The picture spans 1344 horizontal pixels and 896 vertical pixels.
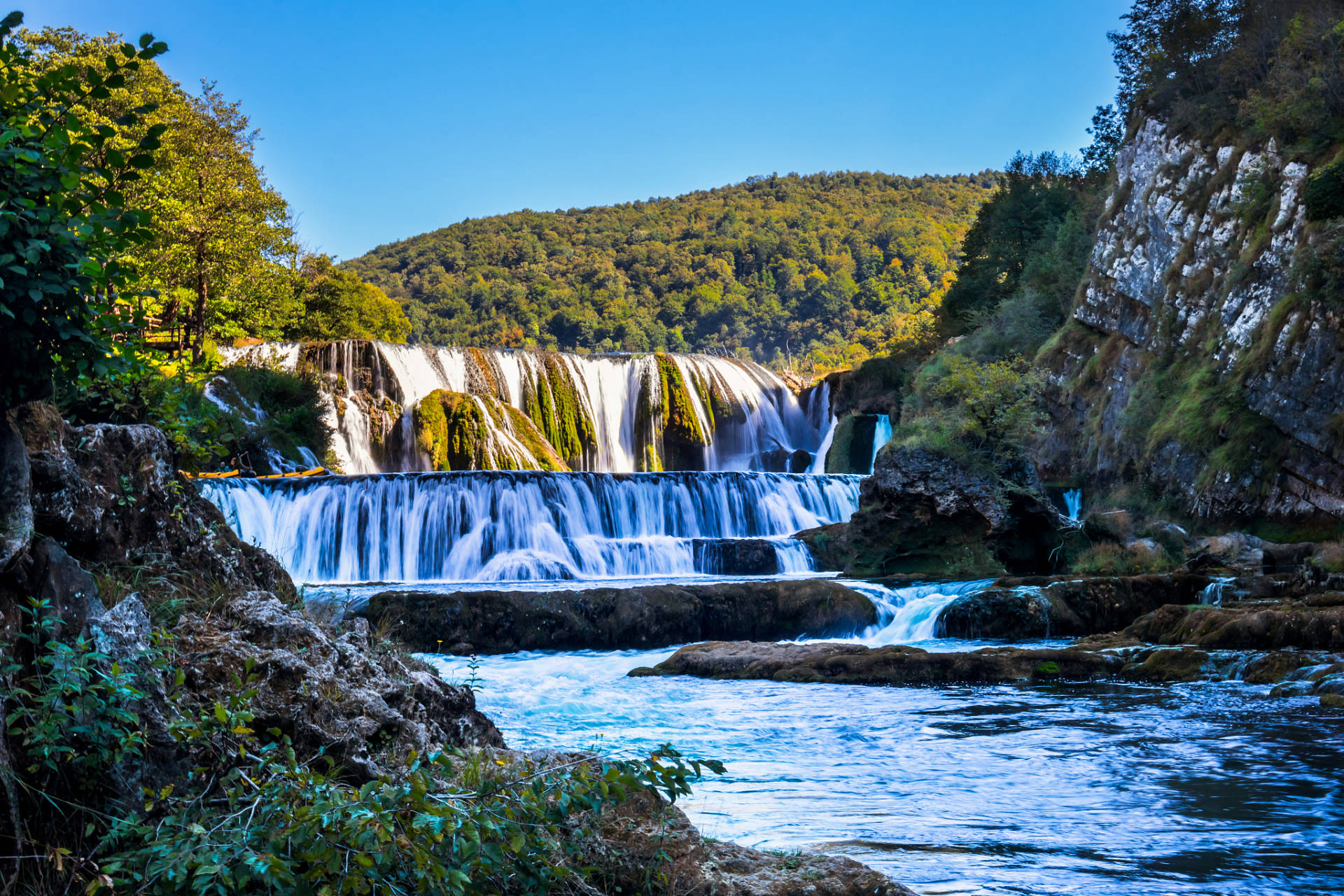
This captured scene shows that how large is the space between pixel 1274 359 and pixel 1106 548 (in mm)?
5052

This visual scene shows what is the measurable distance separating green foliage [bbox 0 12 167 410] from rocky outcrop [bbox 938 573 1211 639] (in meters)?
12.9

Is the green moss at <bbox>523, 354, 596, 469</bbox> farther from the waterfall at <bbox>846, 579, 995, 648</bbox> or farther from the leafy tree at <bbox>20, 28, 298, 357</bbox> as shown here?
the waterfall at <bbox>846, 579, 995, 648</bbox>

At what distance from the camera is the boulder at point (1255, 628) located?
34.7 ft

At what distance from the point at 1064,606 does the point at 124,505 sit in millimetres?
13037

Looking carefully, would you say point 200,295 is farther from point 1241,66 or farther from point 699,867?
point 699,867

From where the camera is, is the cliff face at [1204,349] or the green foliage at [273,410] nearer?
the cliff face at [1204,349]

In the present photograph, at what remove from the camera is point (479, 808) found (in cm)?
294

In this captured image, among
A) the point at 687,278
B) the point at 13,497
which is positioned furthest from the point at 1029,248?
the point at 687,278

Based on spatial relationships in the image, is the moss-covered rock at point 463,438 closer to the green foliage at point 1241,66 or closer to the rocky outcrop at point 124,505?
the green foliage at point 1241,66

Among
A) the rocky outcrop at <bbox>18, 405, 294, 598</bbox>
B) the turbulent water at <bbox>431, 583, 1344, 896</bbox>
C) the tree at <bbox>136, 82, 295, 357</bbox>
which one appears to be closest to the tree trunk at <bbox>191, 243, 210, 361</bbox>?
the tree at <bbox>136, 82, 295, 357</bbox>

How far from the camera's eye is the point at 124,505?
4195 millimetres

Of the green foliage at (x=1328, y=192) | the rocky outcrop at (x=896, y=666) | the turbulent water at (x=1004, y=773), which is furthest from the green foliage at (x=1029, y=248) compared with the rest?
the turbulent water at (x=1004, y=773)

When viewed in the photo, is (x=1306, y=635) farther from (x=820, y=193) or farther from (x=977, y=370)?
(x=820, y=193)

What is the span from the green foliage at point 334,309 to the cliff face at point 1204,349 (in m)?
30.0
